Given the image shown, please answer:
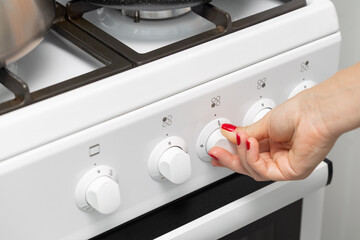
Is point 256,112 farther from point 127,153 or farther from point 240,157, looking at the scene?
point 127,153

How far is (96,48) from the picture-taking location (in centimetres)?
78

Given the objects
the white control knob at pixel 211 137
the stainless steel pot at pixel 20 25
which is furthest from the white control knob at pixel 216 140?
the stainless steel pot at pixel 20 25

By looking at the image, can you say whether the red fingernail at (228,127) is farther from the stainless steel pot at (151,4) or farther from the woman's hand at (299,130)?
the stainless steel pot at (151,4)

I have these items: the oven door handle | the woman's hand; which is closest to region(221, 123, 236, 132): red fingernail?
the woman's hand

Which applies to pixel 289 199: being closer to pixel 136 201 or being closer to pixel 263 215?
pixel 263 215

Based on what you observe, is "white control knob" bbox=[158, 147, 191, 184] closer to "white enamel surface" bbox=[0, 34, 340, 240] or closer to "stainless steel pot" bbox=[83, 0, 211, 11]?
"white enamel surface" bbox=[0, 34, 340, 240]

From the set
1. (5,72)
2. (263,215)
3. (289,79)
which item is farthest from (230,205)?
(5,72)

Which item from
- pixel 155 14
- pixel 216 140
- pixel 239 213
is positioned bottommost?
pixel 239 213

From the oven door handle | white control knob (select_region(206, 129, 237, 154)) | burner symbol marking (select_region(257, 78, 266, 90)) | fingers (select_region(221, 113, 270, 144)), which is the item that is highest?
burner symbol marking (select_region(257, 78, 266, 90))

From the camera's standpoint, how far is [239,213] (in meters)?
0.84

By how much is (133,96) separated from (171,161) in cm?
8

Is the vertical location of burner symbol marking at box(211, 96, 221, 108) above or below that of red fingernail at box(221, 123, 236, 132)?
above

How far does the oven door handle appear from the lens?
81cm

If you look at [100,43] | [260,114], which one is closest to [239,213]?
[260,114]
